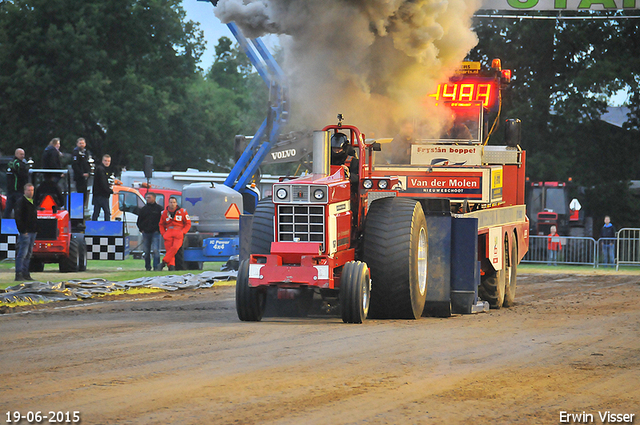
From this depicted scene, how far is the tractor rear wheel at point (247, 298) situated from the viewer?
11289 mm

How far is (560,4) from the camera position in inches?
969

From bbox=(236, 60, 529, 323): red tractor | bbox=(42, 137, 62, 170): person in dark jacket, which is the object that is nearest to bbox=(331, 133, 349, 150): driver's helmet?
bbox=(236, 60, 529, 323): red tractor

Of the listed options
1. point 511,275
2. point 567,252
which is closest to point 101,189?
point 511,275

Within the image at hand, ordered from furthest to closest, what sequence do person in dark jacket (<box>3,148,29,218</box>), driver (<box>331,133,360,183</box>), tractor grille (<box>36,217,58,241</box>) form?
person in dark jacket (<box>3,148,29,218</box>)
tractor grille (<box>36,217,58,241</box>)
driver (<box>331,133,360,183</box>)

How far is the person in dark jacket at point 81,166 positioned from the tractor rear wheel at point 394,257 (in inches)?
421

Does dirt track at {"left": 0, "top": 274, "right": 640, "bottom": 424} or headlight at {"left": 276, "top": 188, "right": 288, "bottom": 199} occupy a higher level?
headlight at {"left": 276, "top": 188, "right": 288, "bottom": 199}

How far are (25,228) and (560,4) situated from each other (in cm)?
1476

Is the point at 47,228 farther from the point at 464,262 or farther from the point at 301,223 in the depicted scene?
the point at 464,262

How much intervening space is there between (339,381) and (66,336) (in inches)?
152

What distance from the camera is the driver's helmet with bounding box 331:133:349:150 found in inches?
474

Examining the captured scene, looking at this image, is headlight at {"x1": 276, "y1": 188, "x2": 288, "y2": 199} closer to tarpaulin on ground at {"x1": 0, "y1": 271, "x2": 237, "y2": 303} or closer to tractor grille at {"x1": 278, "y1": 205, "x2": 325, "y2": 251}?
tractor grille at {"x1": 278, "y1": 205, "x2": 325, "y2": 251}

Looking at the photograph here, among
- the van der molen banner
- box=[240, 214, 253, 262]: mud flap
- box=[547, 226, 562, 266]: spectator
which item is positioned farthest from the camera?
box=[547, 226, 562, 266]: spectator

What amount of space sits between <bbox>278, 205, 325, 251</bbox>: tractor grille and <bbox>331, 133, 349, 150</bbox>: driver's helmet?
1.33 metres

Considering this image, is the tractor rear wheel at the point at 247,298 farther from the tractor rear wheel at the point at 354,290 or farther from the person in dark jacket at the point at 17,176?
the person in dark jacket at the point at 17,176
